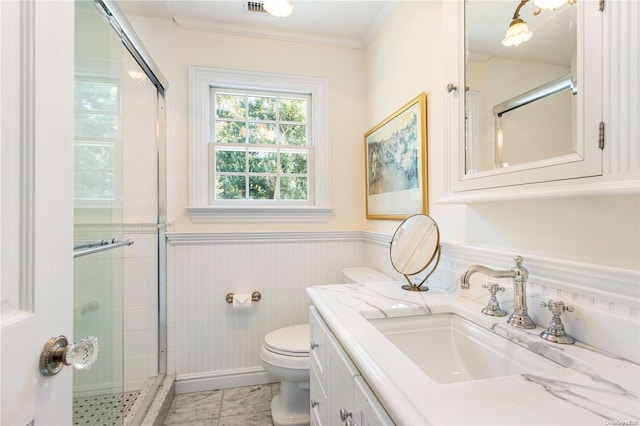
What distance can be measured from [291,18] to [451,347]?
210 cm

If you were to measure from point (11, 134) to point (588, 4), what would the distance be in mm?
1161

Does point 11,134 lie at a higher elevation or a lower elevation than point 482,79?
lower

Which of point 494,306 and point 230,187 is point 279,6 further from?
point 494,306

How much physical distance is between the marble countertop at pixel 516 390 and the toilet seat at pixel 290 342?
85cm

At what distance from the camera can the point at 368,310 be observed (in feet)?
3.11

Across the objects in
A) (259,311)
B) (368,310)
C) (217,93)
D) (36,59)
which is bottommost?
(259,311)

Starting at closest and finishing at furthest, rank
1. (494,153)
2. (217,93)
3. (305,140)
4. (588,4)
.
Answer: (588,4) < (494,153) < (217,93) < (305,140)

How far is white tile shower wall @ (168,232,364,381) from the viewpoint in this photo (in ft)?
6.17

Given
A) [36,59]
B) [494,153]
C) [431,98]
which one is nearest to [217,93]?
[431,98]

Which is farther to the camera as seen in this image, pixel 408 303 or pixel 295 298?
Answer: pixel 295 298

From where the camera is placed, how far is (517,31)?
2.82ft

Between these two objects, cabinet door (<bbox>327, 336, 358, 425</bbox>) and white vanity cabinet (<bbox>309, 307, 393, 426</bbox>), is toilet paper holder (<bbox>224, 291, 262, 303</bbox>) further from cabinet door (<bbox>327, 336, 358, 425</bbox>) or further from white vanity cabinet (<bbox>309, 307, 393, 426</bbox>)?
cabinet door (<bbox>327, 336, 358, 425</bbox>)

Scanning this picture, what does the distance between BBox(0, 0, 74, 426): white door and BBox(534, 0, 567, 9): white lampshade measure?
1.13 metres

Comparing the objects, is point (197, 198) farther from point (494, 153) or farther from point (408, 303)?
point (494, 153)
